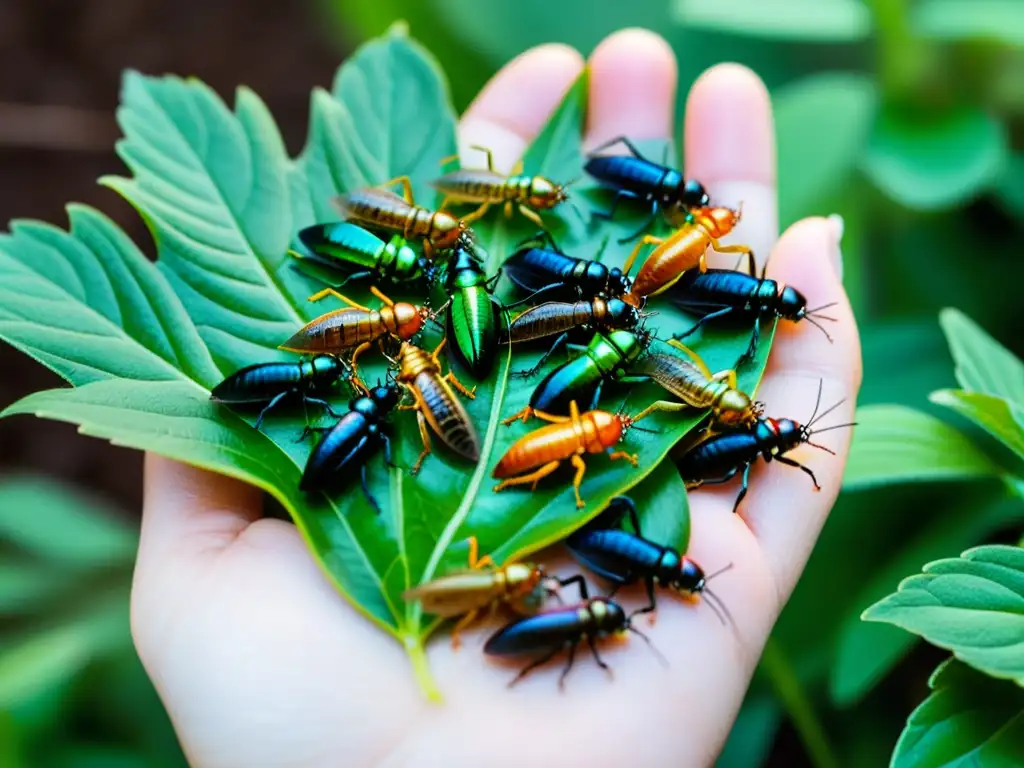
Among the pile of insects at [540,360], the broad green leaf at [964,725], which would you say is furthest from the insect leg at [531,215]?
the broad green leaf at [964,725]

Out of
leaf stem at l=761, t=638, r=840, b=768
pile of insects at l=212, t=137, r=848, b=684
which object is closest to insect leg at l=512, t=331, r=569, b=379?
pile of insects at l=212, t=137, r=848, b=684

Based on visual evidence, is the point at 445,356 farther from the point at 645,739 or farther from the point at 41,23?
the point at 41,23

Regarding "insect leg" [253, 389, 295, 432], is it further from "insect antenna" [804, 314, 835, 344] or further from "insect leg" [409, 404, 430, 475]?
"insect antenna" [804, 314, 835, 344]

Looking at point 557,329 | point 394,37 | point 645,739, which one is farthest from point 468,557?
point 394,37

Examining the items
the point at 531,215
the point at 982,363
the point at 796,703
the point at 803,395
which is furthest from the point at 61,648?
the point at 982,363

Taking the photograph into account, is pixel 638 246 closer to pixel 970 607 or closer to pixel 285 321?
pixel 285 321

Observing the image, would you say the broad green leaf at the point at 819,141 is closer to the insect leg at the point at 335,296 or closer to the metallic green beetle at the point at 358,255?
the metallic green beetle at the point at 358,255
